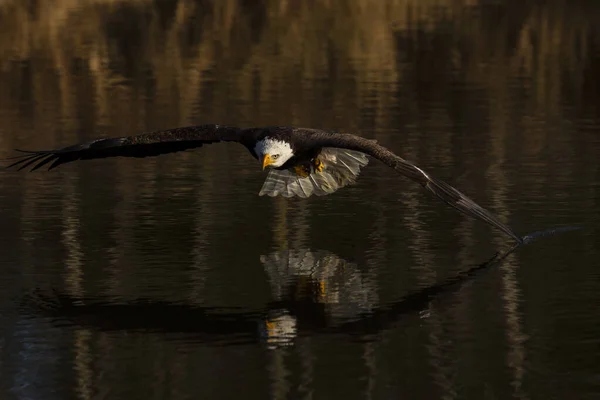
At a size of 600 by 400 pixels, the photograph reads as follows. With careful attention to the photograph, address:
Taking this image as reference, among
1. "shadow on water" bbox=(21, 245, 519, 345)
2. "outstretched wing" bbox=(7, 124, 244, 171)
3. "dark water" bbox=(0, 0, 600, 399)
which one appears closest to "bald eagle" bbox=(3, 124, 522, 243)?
"outstretched wing" bbox=(7, 124, 244, 171)

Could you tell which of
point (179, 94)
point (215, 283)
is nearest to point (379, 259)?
point (215, 283)

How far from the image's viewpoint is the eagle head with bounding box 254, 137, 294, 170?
1198cm

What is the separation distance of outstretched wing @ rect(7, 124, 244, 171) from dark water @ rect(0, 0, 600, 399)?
583 millimetres

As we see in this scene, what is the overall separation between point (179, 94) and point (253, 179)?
23.7ft

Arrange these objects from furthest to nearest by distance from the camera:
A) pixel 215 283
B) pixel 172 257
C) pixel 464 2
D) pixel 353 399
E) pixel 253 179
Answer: pixel 464 2, pixel 253 179, pixel 172 257, pixel 215 283, pixel 353 399

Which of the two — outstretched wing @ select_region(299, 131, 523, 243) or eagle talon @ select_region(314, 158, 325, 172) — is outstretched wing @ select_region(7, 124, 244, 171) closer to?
eagle talon @ select_region(314, 158, 325, 172)

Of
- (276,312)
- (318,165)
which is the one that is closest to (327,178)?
(318,165)

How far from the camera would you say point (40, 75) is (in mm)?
23562

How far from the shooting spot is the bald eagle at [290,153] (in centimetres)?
1099

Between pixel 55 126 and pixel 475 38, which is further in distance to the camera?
pixel 475 38

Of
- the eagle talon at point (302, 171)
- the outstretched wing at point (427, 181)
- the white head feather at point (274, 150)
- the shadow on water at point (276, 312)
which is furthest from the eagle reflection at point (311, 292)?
the eagle talon at point (302, 171)

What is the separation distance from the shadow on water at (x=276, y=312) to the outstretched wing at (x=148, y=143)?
1557 mm

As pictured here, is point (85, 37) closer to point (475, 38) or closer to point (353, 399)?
point (475, 38)

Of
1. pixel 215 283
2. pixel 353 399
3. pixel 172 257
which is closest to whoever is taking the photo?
pixel 353 399
